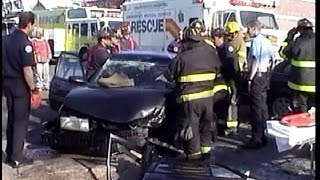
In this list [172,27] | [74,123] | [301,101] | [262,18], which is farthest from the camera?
[172,27]

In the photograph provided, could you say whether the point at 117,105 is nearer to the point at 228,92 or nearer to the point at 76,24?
the point at 228,92

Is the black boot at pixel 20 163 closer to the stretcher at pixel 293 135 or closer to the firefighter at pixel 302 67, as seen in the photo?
the firefighter at pixel 302 67

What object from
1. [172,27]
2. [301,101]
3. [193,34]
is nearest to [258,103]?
[301,101]

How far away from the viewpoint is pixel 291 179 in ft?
20.6

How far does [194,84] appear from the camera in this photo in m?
6.16

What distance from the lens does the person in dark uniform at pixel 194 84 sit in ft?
20.1

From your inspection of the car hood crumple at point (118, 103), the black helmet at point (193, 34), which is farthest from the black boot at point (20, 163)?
the black helmet at point (193, 34)

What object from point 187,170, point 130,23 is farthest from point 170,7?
point 187,170

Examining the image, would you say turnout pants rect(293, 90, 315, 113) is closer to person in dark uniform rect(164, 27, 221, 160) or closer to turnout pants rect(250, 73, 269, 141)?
person in dark uniform rect(164, 27, 221, 160)

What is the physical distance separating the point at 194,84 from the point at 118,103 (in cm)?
84

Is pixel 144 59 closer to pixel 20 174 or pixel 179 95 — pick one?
pixel 179 95

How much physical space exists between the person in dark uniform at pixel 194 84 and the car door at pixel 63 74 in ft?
10.4

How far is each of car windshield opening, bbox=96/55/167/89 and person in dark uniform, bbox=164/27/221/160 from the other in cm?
79

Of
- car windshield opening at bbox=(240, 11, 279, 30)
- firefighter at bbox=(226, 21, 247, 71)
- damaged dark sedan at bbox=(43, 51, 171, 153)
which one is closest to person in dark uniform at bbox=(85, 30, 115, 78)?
damaged dark sedan at bbox=(43, 51, 171, 153)
